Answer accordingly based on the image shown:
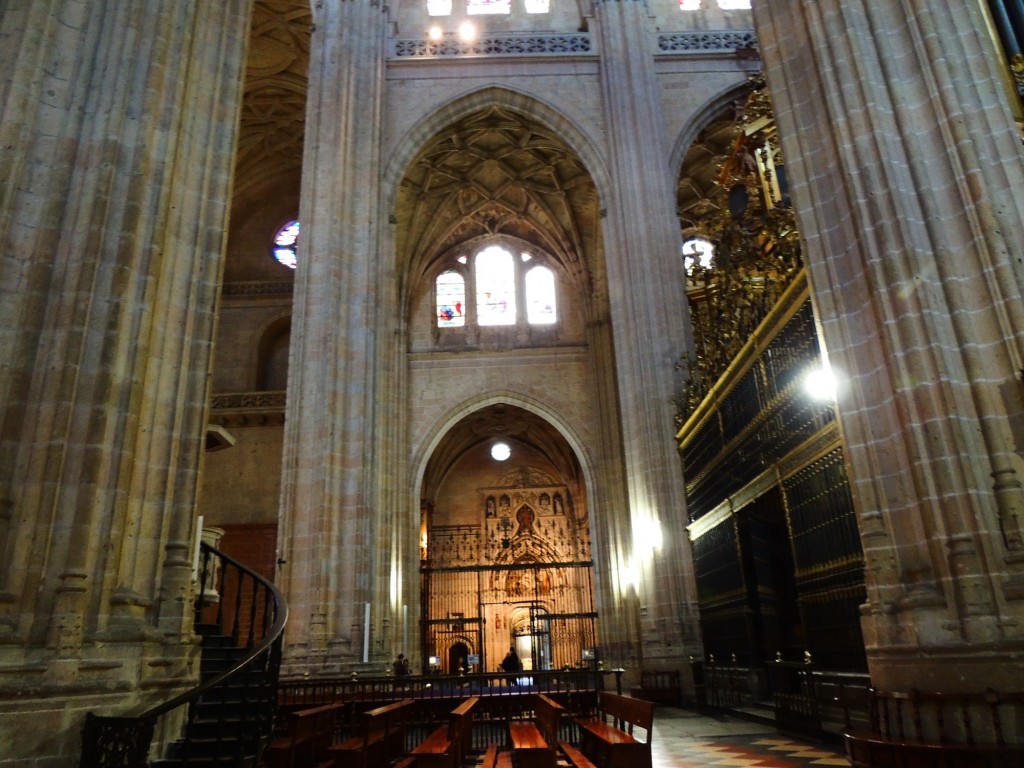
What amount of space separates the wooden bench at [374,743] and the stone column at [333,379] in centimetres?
426

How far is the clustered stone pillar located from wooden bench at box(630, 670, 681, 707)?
9.61m

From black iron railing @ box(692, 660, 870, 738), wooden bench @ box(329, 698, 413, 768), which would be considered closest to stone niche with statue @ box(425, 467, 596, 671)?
black iron railing @ box(692, 660, 870, 738)

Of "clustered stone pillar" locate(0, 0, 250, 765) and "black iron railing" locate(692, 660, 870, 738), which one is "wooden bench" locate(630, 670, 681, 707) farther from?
"clustered stone pillar" locate(0, 0, 250, 765)

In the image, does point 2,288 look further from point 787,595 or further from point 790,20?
point 787,595

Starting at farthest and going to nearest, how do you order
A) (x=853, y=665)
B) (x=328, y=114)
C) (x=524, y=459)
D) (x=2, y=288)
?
1. (x=524, y=459)
2. (x=328, y=114)
3. (x=853, y=665)
4. (x=2, y=288)

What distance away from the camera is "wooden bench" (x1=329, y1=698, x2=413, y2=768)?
5230 millimetres

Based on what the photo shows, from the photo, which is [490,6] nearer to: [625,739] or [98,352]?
[98,352]

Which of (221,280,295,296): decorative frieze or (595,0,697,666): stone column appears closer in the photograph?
(595,0,697,666): stone column

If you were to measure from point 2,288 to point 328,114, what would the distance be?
11720 mm

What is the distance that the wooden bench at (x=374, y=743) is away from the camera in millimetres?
5230

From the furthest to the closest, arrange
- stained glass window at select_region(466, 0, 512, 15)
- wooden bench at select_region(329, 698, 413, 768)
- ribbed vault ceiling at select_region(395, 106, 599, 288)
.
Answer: ribbed vault ceiling at select_region(395, 106, 599, 288) < stained glass window at select_region(466, 0, 512, 15) < wooden bench at select_region(329, 698, 413, 768)

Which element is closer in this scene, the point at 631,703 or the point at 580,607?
the point at 631,703

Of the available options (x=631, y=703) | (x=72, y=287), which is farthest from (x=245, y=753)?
(x=72, y=287)

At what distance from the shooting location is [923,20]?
5438 millimetres
